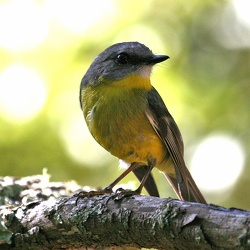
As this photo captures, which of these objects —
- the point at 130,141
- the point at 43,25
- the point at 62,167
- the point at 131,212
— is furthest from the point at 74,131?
the point at 131,212

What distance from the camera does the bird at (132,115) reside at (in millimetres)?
5355

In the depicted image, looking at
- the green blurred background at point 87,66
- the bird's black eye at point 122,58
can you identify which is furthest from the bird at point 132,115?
the green blurred background at point 87,66

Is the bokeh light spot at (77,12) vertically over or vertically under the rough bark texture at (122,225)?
over

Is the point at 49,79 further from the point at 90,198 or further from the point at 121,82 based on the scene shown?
the point at 90,198

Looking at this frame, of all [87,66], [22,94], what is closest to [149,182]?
[87,66]

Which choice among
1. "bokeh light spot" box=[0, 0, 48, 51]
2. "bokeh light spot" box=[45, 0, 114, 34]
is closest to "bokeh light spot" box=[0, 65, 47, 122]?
"bokeh light spot" box=[0, 0, 48, 51]

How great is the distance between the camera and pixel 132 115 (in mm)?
5387

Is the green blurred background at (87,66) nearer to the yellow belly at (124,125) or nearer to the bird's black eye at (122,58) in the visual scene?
the bird's black eye at (122,58)

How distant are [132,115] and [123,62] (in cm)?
56

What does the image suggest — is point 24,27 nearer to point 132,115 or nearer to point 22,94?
point 22,94

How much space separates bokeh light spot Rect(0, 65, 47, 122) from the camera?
6.50 metres

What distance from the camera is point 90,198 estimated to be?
4539 millimetres

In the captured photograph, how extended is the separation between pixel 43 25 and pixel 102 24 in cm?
60

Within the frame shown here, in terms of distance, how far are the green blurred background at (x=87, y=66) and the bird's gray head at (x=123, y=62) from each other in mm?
761
